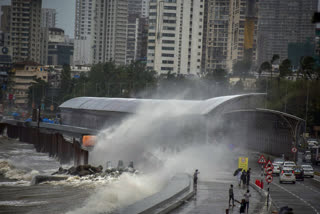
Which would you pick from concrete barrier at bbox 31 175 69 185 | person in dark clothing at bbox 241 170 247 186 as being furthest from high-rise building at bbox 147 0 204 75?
person in dark clothing at bbox 241 170 247 186

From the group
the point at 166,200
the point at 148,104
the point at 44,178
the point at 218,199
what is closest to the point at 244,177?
the point at 218,199

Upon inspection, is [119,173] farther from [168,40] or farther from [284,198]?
[168,40]

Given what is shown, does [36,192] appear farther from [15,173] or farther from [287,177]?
[287,177]

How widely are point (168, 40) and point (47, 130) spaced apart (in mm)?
99899

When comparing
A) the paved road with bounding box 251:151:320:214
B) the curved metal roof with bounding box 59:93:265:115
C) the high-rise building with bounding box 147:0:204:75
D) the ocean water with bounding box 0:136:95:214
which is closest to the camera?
the paved road with bounding box 251:151:320:214

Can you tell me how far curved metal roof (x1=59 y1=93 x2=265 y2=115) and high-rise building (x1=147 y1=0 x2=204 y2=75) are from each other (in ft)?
313

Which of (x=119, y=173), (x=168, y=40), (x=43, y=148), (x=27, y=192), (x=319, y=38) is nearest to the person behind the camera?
(x=319, y=38)

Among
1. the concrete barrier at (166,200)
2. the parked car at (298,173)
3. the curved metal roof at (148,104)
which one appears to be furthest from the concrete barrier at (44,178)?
the parked car at (298,173)

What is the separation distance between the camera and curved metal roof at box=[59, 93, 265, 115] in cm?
4950

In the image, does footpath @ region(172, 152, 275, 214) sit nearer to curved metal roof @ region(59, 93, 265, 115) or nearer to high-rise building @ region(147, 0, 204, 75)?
curved metal roof @ region(59, 93, 265, 115)

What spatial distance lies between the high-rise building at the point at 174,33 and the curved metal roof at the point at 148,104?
95.4 m

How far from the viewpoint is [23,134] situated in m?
87.9

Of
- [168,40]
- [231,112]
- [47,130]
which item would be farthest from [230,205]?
[168,40]

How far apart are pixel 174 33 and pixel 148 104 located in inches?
4869
